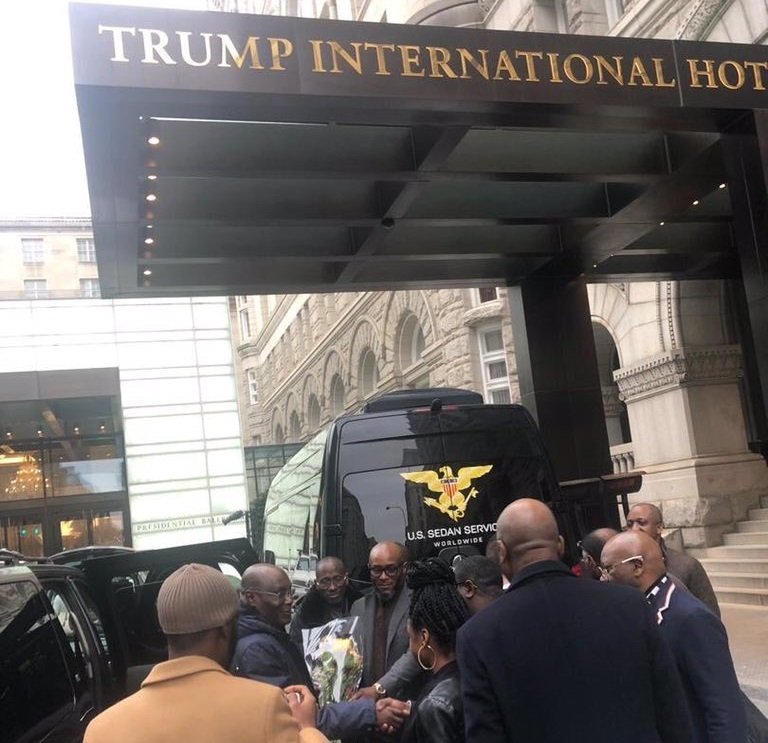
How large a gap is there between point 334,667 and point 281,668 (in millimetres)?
278

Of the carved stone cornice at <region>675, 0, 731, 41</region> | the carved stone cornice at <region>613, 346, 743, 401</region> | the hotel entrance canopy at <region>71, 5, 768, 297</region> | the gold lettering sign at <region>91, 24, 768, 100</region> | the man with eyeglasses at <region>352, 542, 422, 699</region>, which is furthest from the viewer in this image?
the carved stone cornice at <region>613, 346, 743, 401</region>

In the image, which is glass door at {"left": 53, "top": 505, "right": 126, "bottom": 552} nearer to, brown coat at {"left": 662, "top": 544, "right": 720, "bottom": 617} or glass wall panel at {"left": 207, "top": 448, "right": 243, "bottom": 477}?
glass wall panel at {"left": 207, "top": 448, "right": 243, "bottom": 477}

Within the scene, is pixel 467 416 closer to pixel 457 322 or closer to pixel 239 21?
pixel 239 21

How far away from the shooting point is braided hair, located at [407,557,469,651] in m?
3.05

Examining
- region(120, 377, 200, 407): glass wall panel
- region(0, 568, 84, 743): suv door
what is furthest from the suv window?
region(120, 377, 200, 407): glass wall panel

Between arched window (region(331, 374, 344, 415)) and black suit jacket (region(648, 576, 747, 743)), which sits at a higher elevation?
arched window (region(331, 374, 344, 415))

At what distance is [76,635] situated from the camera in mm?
5242

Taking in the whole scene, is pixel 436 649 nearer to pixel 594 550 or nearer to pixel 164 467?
pixel 594 550

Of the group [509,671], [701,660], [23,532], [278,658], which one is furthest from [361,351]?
[509,671]

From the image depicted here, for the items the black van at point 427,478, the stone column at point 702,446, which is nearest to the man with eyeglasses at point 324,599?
the black van at point 427,478

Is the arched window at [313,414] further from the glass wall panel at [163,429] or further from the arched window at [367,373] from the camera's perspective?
the glass wall panel at [163,429]

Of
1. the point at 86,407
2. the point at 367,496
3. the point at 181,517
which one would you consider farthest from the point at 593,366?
the point at 86,407

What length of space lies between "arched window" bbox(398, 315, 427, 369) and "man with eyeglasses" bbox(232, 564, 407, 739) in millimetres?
23871

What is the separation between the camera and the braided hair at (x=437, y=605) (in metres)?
3.05
